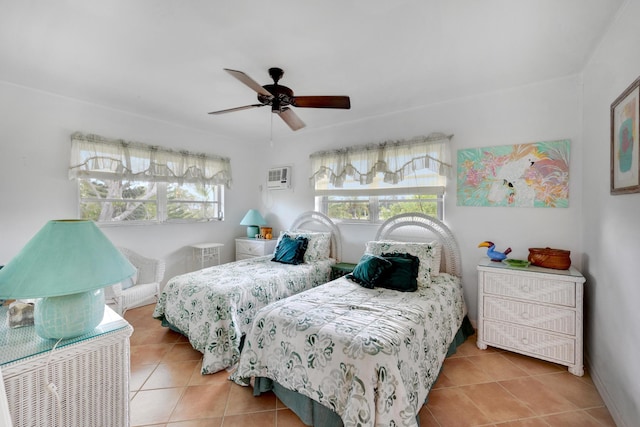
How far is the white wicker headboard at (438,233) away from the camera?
116 inches

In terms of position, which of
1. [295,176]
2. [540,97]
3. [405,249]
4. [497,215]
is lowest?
[405,249]

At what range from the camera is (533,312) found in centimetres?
226

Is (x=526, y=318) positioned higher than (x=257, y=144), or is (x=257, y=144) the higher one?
(x=257, y=144)

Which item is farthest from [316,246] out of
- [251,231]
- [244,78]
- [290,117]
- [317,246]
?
[244,78]

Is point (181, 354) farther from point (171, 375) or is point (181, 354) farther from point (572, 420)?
point (572, 420)

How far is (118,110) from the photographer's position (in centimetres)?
328

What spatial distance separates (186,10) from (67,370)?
194 centimetres

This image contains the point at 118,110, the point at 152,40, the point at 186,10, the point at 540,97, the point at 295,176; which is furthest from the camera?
the point at 295,176

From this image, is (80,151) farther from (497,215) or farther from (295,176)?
(497,215)

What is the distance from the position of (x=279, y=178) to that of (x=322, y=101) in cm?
239

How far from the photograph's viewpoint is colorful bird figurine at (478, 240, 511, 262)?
2562mm

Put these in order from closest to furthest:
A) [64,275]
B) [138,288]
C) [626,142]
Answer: [64,275], [626,142], [138,288]

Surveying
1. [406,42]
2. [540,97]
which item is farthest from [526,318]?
[406,42]

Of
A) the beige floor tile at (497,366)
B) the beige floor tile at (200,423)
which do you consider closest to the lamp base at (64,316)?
the beige floor tile at (200,423)
